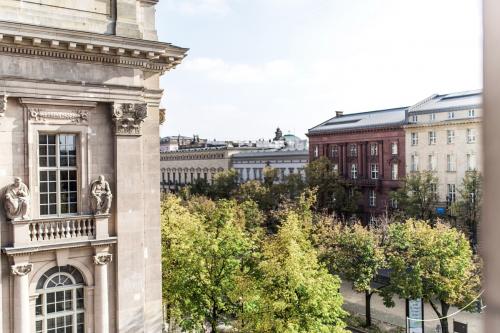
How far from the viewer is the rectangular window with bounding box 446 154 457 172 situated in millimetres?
57562

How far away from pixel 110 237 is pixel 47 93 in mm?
5417

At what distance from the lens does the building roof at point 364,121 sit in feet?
219

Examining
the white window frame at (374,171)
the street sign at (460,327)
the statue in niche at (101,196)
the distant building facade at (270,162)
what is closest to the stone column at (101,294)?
the statue in niche at (101,196)

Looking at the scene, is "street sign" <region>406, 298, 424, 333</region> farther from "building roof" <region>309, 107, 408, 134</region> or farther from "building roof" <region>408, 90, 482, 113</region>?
"building roof" <region>309, 107, 408, 134</region>

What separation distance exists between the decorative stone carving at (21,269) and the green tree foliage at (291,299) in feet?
31.0

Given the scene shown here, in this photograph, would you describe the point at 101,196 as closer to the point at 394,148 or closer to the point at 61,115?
the point at 61,115

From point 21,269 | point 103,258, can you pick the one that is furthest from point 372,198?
point 21,269

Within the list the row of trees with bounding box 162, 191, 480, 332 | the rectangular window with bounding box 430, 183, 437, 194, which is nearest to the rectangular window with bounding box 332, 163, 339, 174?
the rectangular window with bounding box 430, 183, 437, 194

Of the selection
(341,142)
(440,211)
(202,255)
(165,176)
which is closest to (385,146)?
(341,142)

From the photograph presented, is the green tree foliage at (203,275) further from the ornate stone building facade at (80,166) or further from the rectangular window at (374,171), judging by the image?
the rectangular window at (374,171)

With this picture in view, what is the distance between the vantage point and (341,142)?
73.2 metres

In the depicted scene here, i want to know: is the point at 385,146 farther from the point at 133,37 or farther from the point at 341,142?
the point at 133,37

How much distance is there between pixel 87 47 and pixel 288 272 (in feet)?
39.3

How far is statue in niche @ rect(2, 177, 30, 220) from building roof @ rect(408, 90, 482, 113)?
A: 165 feet
